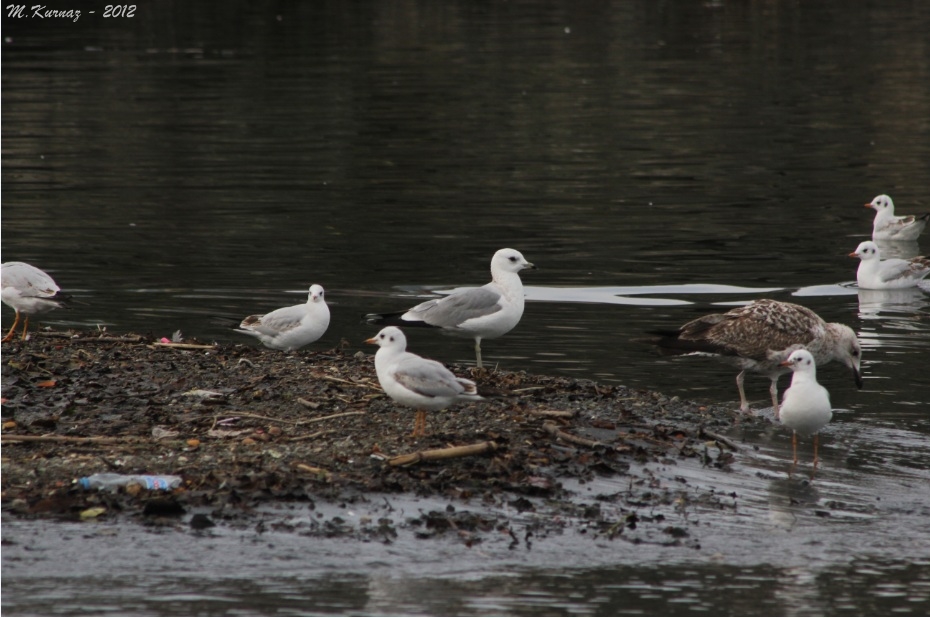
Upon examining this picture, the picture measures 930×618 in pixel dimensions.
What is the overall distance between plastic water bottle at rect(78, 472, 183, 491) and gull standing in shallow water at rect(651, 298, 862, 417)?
18.2 feet

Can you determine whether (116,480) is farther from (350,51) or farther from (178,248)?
(350,51)

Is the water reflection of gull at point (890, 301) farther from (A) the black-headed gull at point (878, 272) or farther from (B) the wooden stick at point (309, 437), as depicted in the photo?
(B) the wooden stick at point (309, 437)

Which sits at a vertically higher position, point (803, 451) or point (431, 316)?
point (431, 316)

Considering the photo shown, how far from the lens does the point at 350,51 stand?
168ft

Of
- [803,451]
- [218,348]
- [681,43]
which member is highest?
[681,43]

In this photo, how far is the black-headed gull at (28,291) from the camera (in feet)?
41.7

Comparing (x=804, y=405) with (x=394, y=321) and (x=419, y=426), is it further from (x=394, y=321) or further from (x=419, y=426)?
(x=394, y=321)

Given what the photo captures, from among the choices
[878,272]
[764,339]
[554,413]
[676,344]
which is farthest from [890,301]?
[554,413]

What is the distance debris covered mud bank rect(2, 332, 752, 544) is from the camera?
27.3 ft

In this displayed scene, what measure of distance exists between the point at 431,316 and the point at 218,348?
1.98 metres

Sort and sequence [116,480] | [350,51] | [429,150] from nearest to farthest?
1. [116,480]
2. [429,150]
3. [350,51]

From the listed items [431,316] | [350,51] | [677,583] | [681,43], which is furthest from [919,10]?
[677,583]

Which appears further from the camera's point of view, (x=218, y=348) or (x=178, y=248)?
(x=178, y=248)

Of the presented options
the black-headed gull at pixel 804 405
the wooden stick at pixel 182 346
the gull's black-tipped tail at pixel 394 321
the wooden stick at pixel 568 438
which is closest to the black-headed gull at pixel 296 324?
the gull's black-tipped tail at pixel 394 321
